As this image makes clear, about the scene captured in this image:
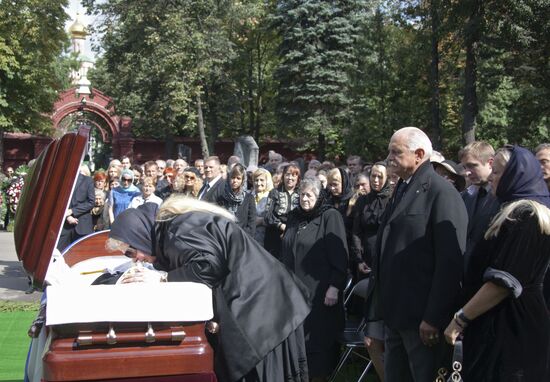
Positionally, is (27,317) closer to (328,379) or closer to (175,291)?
(328,379)

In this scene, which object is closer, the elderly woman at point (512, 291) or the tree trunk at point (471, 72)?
the elderly woman at point (512, 291)

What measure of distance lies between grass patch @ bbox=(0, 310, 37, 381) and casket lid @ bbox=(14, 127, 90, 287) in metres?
3.39

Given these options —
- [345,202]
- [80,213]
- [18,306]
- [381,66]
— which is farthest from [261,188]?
[381,66]

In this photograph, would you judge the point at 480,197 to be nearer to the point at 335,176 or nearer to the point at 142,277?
the point at 142,277

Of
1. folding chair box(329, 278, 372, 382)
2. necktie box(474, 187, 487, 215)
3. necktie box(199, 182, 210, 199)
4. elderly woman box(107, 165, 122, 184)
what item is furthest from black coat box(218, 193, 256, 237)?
necktie box(474, 187, 487, 215)

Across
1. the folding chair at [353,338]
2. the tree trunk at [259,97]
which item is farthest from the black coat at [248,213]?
the tree trunk at [259,97]

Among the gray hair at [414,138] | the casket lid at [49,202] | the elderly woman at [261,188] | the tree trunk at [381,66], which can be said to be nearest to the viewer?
the casket lid at [49,202]

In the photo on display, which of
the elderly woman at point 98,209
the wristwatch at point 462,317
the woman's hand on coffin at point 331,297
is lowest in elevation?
the woman's hand on coffin at point 331,297

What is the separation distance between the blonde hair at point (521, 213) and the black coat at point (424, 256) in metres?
0.39

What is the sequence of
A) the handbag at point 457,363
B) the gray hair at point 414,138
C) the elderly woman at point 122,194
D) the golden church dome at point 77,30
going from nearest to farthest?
the handbag at point 457,363
the gray hair at point 414,138
the elderly woman at point 122,194
the golden church dome at point 77,30

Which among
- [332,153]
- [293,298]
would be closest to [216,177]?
[293,298]

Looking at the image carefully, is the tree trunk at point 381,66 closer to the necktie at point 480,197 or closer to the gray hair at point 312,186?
the gray hair at point 312,186

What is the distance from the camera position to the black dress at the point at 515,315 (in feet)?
12.3

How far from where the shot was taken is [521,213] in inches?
147
